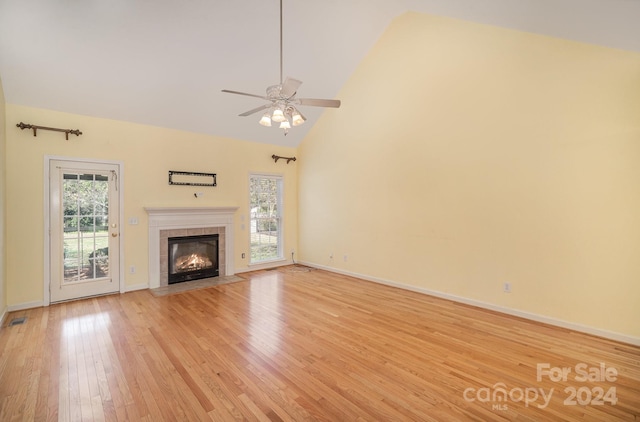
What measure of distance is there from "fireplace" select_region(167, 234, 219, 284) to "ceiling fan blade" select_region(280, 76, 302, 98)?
11.9 feet

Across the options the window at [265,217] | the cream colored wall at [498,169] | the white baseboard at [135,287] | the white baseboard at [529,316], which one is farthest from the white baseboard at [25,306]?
the white baseboard at [529,316]

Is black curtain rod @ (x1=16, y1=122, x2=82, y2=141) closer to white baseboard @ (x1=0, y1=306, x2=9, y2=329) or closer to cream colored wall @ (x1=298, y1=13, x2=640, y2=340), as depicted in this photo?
white baseboard @ (x1=0, y1=306, x2=9, y2=329)

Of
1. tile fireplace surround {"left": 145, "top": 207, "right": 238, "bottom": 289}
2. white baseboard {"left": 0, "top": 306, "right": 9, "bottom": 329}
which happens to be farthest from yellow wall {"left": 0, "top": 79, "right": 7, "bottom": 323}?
tile fireplace surround {"left": 145, "top": 207, "right": 238, "bottom": 289}

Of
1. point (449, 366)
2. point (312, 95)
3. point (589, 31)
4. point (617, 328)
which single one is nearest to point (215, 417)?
point (449, 366)

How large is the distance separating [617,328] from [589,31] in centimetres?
297

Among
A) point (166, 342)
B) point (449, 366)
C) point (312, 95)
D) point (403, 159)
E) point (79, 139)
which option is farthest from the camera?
point (312, 95)

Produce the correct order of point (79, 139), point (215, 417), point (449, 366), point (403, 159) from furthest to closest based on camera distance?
point (403, 159), point (79, 139), point (449, 366), point (215, 417)

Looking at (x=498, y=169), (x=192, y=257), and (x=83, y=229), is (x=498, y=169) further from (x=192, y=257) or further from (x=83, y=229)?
(x=83, y=229)

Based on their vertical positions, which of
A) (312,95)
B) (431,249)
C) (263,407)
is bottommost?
(263,407)

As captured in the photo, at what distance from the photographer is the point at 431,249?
4410 mm

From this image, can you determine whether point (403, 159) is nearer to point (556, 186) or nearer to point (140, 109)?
point (556, 186)

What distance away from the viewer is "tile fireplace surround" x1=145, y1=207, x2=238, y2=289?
16.0 feet

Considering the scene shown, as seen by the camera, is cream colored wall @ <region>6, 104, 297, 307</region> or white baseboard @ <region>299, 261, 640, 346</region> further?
cream colored wall @ <region>6, 104, 297, 307</region>

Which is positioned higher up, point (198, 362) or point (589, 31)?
point (589, 31)
